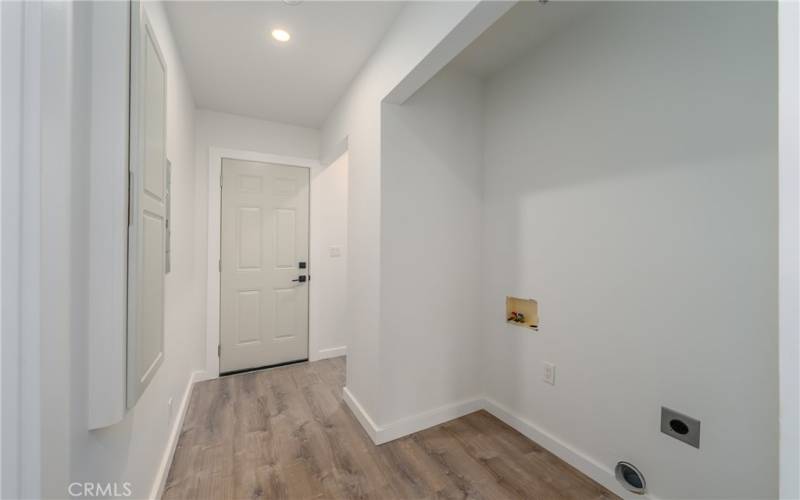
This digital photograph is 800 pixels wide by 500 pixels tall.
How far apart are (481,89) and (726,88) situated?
1.46 meters

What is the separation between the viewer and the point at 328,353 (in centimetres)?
337

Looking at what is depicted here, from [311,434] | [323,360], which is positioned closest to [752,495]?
[311,434]

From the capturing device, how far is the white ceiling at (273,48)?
169cm

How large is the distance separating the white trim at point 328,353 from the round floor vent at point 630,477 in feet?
8.55

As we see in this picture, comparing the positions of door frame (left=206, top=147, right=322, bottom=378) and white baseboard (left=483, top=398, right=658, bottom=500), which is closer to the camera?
white baseboard (left=483, top=398, right=658, bottom=500)

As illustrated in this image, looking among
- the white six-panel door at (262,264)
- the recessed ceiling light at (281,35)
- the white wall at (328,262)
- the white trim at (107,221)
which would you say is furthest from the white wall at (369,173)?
the white trim at (107,221)

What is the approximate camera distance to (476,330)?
236cm

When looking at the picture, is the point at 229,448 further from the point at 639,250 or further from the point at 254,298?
the point at 639,250

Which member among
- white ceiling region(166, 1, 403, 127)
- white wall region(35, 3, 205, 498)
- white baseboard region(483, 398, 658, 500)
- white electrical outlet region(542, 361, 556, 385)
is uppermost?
white ceiling region(166, 1, 403, 127)

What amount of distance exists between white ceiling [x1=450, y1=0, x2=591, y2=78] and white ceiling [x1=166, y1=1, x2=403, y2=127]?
2.02 feet

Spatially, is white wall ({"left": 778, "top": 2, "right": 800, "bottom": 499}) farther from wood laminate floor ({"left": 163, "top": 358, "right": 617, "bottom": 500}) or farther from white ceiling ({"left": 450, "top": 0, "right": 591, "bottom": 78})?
white ceiling ({"left": 450, "top": 0, "right": 591, "bottom": 78})

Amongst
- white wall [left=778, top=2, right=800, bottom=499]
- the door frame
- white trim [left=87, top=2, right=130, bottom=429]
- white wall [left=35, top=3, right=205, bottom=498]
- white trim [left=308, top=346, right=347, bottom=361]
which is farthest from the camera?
white trim [left=308, top=346, right=347, bottom=361]

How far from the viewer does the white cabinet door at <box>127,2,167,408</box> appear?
0.91m

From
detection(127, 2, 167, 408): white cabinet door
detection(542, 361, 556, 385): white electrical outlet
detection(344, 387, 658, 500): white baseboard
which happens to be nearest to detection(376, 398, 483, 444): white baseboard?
detection(344, 387, 658, 500): white baseboard
